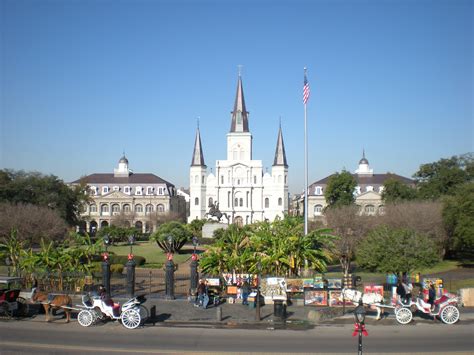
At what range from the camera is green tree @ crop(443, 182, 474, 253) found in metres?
36.3

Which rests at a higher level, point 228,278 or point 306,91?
point 306,91

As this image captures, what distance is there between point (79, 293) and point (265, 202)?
7893 centimetres

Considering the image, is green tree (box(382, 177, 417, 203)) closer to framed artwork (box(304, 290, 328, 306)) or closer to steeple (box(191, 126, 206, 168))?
steeple (box(191, 126, 206, 168))

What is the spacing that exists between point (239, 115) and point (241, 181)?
13347mm

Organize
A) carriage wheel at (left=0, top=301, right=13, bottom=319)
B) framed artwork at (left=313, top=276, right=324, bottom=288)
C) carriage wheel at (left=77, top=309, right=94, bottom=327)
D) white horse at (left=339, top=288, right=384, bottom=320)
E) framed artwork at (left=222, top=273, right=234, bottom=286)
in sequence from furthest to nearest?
framed artwork at (left=222, top=273, right=234, bottom=286) < framed artwork at (left=313, top=276, right=324, bottom=288) < white horse at (left=339, top=288, right=384, bottom=320) < carriage wheel at (left=0, top=301, right=13, bottom=319) < carriage wheel at (left=77, top=309, right=94, bottom=327)

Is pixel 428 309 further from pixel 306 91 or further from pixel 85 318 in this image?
pixel 306 91

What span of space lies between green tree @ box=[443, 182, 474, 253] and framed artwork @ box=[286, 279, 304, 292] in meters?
19.8

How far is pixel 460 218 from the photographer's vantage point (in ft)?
123

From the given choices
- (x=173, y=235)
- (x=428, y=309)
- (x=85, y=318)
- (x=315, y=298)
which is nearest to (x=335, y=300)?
(x=315, y=298)

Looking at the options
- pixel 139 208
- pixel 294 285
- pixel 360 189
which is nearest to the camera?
pixel 294 285

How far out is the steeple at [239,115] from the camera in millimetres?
98625

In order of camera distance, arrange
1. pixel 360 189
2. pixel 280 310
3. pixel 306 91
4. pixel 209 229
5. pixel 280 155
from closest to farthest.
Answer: pixel 280 310
pixel 306 91
pixel 209 229
pixel 360 189
pixel 280 155

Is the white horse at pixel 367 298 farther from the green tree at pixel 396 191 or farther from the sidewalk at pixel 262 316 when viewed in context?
the green tree at pixel 396 191

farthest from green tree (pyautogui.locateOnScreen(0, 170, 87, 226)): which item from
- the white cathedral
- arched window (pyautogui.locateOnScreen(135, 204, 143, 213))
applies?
arched window (pyautogui.locateOnScreen(135, 204, 143, 213))
